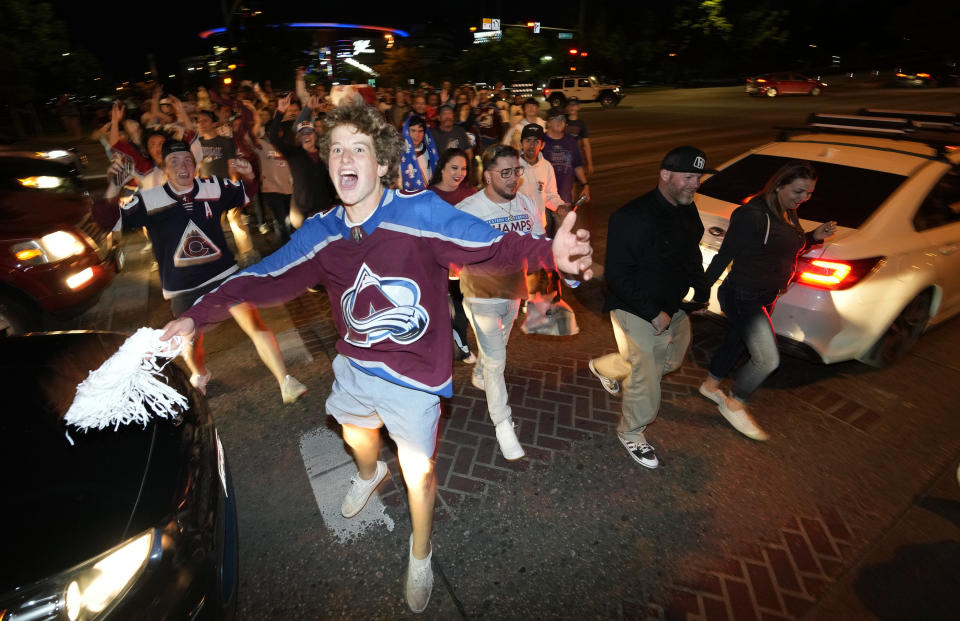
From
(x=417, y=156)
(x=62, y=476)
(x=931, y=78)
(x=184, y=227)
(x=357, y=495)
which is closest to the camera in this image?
(x=62, y=476)

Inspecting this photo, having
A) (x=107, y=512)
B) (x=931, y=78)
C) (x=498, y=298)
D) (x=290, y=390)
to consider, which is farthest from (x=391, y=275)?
(x=931, y=78)

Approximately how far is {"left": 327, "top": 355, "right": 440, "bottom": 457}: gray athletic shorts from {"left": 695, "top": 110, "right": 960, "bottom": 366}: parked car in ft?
9.94

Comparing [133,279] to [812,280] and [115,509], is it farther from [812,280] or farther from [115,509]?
[812,280]

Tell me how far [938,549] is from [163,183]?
5647 mm

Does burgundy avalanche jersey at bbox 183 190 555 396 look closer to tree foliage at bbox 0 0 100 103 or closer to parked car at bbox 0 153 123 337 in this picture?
parked car at bbox 0 153 123 337

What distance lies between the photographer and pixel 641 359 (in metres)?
3.23

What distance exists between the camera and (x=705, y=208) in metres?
4.62

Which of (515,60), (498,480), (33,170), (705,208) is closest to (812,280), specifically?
(705,208)

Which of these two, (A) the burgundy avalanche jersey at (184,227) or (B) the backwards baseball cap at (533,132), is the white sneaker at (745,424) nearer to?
(B) the backwards baseball cap at (533,132)

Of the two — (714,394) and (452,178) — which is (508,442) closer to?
(714,394)

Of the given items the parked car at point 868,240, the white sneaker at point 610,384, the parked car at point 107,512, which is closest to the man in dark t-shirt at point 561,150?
the parked car at point 868,240

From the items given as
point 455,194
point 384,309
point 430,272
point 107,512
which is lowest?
point 107,512

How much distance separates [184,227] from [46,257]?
2341mm

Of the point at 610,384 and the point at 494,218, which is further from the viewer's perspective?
the point at 610,384
